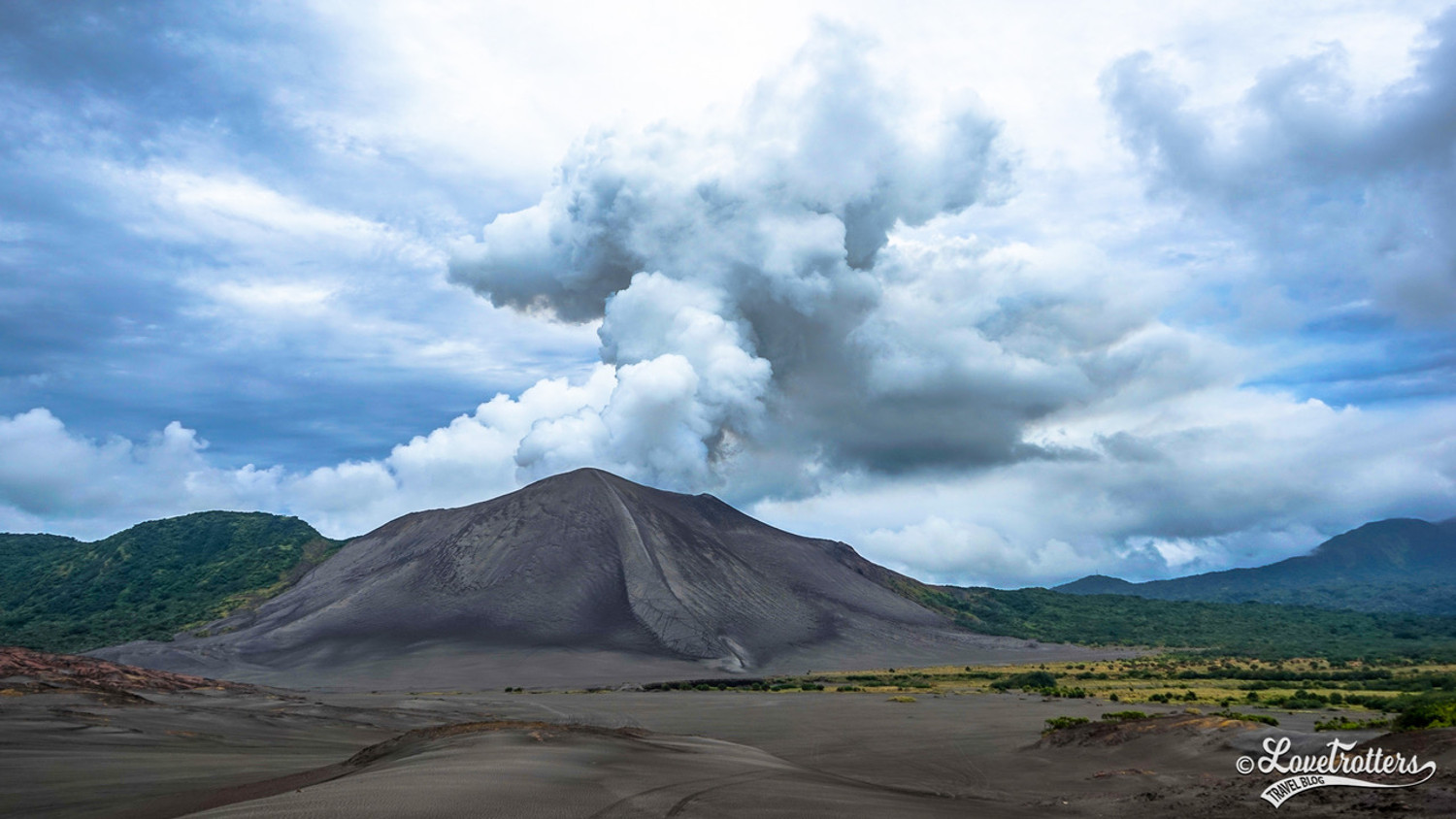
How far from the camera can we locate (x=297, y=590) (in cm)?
16700

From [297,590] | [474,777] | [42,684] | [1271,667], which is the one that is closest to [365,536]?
[297,590]

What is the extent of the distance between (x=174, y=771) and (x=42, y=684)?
2883 cm

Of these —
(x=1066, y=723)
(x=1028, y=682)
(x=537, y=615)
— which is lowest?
(x=1028, y=682)

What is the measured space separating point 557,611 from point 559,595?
6.24m

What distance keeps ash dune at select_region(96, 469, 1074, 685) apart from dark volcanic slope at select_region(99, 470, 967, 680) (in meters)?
0.41

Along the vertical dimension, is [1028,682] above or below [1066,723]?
below

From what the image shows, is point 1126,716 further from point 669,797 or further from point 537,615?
point 537,615

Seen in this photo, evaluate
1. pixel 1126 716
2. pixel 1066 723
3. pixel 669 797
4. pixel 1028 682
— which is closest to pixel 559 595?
pixel 1028 682

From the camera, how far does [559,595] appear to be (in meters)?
152

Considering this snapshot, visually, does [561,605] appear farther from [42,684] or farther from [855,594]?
[42,684]

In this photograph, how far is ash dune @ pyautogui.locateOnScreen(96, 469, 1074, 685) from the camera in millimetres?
122250

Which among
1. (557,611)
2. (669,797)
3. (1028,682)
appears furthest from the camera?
(557,611)

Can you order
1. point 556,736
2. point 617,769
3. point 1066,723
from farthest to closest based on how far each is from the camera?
point 1066,723 → point 556,736 → point 617,769

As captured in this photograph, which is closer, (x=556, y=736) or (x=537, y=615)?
(x=556, y=736)
